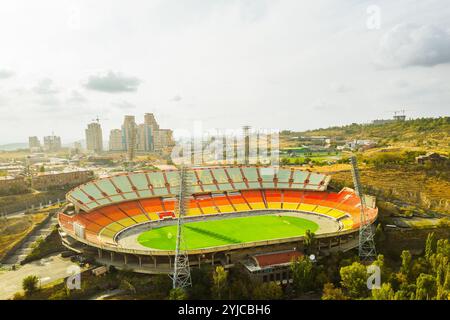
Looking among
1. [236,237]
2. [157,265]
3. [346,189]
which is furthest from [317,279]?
[346,189]

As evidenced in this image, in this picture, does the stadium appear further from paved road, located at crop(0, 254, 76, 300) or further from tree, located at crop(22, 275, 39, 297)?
tree, located at crop(22, 275, 39, 297)

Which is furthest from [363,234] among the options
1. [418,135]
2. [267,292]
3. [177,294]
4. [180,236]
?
[418,135]

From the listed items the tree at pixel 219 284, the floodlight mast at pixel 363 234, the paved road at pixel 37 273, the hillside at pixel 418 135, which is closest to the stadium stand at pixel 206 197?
the floodlight mast at pixel 363 234

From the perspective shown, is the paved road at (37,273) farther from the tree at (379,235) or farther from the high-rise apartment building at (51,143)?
the high-rise apartment building at (51,143)

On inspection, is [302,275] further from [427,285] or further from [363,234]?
[363,234]
